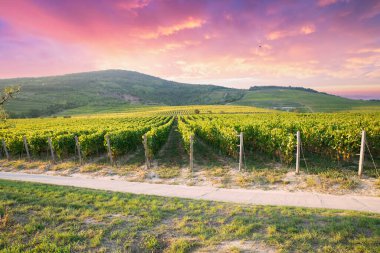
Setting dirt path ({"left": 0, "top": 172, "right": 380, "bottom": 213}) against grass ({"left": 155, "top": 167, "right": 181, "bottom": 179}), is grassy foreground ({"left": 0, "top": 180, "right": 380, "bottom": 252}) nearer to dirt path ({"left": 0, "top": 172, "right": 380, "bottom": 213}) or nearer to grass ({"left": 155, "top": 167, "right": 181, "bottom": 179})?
dirt path ({"left": 0, "top": 172, "right": 380, "bottom": 213})

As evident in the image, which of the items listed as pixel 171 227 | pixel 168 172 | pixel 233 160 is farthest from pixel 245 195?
pixel 233 160

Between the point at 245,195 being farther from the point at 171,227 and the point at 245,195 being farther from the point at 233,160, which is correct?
the point at 233,160

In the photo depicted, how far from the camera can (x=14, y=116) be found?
309 feet

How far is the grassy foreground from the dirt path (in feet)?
2.71

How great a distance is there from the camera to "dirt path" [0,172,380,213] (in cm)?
801

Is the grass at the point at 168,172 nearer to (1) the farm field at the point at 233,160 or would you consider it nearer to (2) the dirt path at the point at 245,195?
(1) the farm field at the point at 233,160

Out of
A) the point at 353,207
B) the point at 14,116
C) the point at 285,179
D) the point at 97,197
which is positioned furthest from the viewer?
the point at 14,116

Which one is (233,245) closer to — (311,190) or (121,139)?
(311,190)

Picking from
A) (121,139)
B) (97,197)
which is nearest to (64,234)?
(97,197)

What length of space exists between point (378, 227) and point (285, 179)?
535 cm

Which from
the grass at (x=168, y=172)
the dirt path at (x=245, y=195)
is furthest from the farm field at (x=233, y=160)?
the dirt path at (x=245, y=195)

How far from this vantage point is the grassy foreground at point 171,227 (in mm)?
5426

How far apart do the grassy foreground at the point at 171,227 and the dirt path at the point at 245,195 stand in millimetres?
826

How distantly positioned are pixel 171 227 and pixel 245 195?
3.84 m
